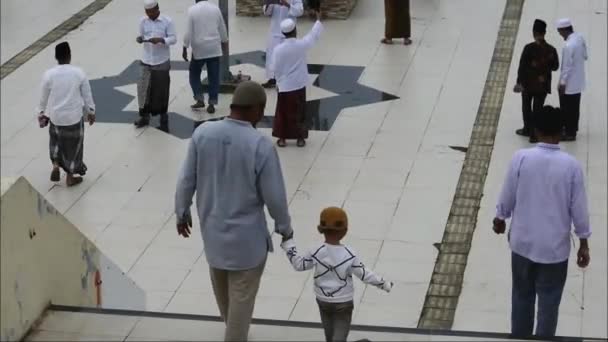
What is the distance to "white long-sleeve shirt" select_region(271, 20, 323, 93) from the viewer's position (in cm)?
1140

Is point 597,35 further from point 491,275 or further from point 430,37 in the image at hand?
point 491,275

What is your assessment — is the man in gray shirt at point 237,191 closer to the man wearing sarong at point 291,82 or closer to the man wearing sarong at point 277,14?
the man wearing sarong at point 291,82

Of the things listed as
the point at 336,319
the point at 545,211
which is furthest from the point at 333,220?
the point at 545,211

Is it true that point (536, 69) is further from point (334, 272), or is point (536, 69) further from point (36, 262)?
point (36, 262)

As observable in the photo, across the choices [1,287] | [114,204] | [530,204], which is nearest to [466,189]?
[114,204]

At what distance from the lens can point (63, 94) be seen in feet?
34.6

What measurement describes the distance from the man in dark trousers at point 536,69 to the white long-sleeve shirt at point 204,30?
2931 millimetres

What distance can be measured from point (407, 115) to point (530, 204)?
5920 mm

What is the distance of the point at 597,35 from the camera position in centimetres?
1452

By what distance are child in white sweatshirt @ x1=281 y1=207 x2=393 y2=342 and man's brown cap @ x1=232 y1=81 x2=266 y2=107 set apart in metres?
0.66

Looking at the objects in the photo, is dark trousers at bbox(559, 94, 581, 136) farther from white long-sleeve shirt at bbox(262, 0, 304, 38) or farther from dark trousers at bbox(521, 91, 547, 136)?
white long-sleeve shirt at bbox(262, 0, 304, 38)

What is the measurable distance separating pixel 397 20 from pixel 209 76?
3.01m

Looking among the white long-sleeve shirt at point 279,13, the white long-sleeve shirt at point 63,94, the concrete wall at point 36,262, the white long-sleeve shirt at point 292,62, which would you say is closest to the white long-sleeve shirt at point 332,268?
the concrete wall at point 36,262

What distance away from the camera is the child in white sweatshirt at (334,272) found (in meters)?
6.24
